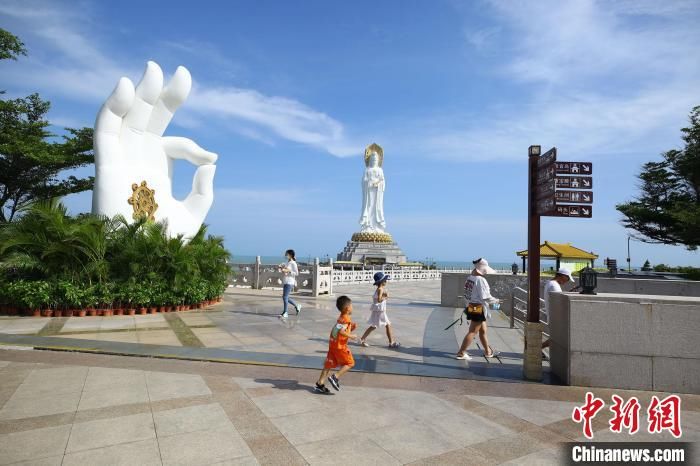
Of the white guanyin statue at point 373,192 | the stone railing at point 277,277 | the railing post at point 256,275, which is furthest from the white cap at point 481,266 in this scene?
the white guanyin statue at point 373,192

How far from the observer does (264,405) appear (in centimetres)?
427

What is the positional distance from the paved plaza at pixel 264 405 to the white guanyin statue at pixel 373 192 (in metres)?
36.7

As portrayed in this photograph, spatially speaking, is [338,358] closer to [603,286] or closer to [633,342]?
[633,342]

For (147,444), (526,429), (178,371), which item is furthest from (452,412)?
(178,371)

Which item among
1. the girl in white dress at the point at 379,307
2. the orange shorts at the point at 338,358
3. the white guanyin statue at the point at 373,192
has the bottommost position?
the orange shorts at the point at 338,358

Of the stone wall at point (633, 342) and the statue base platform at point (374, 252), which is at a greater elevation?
the statue base platform at point (374, 252)

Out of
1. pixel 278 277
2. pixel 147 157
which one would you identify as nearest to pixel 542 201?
pixel 147 157

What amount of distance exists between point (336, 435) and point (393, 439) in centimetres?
46

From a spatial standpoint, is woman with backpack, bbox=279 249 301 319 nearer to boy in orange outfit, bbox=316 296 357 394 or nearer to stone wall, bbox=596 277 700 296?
boy in orange outfit, bbox=316 296 357 394

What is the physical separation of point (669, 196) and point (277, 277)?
64.4ft

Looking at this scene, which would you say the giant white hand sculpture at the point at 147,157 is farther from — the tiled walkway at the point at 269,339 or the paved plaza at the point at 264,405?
the paved plaza at the point at 264,405

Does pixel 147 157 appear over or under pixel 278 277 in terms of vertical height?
over

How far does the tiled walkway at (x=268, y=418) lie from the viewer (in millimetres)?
3250

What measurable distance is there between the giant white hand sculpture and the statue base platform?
26.2 meters
